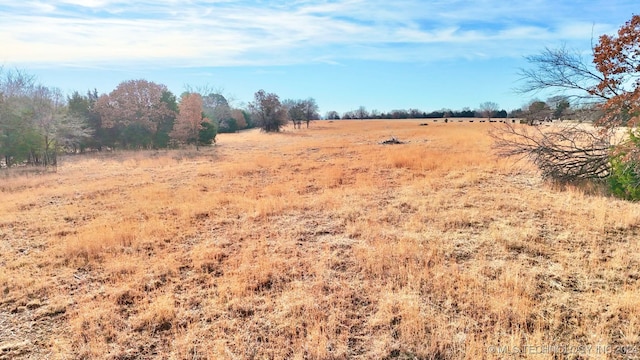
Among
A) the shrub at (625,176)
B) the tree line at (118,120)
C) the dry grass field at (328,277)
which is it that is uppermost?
the tree line at (118,120)

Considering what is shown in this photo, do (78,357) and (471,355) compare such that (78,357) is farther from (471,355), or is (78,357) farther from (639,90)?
(639,90)

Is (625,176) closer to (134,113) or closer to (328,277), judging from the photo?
(328,277)

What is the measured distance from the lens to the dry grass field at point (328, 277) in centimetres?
355

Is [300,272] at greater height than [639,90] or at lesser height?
lesser

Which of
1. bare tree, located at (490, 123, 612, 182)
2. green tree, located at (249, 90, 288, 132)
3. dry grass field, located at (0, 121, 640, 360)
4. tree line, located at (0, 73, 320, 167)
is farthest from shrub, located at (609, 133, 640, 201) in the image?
green tree, located at (249, 90, 288, 132)

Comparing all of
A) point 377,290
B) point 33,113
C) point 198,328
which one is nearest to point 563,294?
point 377,290

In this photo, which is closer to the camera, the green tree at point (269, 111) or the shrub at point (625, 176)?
the shrub at point (625, 176)

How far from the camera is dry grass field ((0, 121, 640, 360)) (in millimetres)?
3555

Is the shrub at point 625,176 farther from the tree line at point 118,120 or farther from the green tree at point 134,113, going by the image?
the green tree at point 134,113

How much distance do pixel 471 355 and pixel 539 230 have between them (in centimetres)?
473

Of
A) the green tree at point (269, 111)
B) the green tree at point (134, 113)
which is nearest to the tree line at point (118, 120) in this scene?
the green tree at point (134, 113)

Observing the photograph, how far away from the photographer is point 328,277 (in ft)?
16.6

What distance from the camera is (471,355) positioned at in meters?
3.20

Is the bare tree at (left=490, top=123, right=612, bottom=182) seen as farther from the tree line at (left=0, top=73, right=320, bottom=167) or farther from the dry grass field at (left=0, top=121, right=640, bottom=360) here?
the tree line at (left=0, top=73, right=320, bottom=167)
